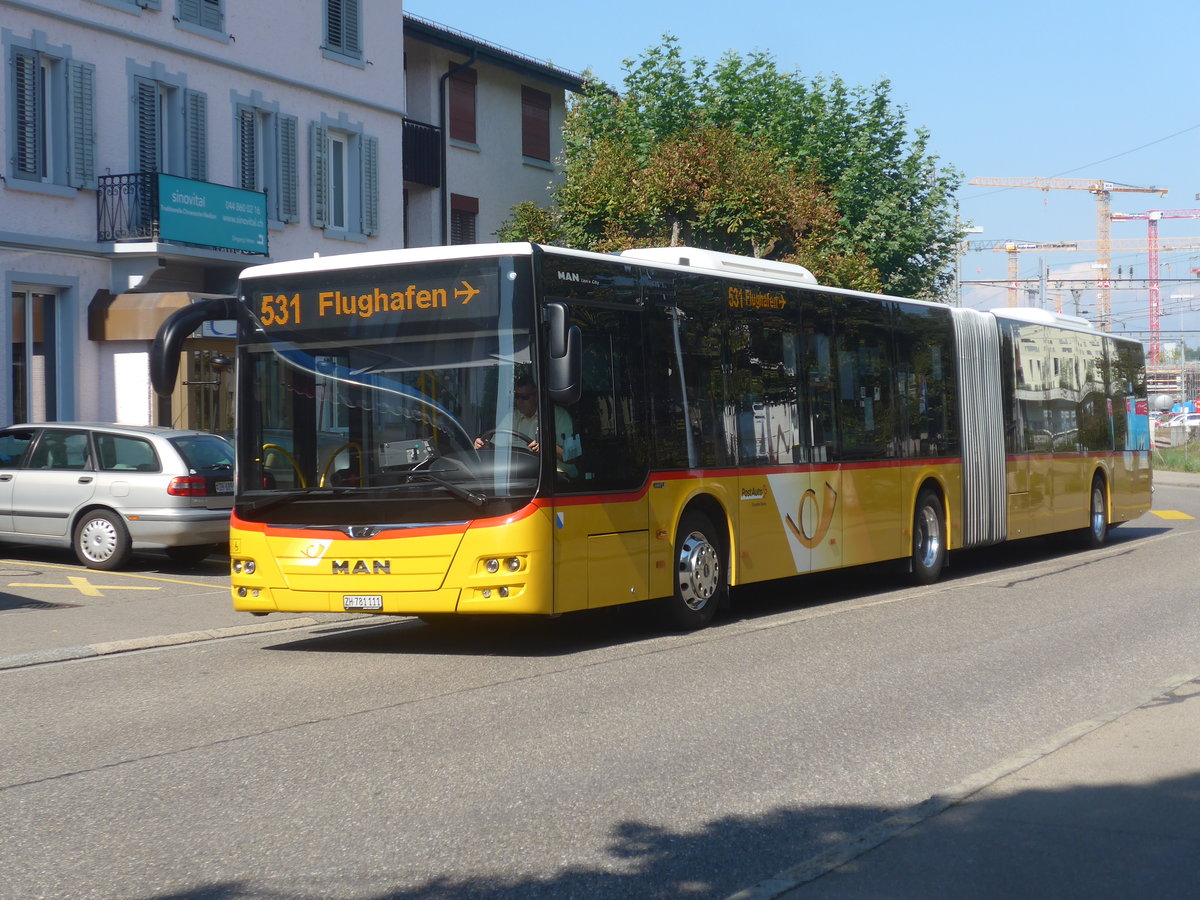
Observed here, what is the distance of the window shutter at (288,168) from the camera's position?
27.6 metres

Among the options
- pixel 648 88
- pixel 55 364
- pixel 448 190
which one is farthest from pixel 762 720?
pixel 648 88

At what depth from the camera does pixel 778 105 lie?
40.1 metres

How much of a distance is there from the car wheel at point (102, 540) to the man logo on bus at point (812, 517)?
288 inches

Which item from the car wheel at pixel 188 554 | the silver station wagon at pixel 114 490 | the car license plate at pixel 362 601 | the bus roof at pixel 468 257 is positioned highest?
the bus roof at pixel 468 257

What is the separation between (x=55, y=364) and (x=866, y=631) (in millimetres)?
15447

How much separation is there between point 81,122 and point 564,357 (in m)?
15.7

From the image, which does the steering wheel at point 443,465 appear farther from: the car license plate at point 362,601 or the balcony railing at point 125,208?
the balcony railing at point 125,208

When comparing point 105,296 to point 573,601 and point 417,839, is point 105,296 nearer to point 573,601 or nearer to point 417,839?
point 573,601

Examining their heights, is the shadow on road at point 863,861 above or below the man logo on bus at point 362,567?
below

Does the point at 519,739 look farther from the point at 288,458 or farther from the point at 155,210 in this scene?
the point at 155,210

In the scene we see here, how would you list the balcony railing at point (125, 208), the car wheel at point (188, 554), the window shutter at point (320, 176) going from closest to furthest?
the car wheel at point (188, 554)
the balcony railing at point (125, 208)
the window shutter at point (320, 176)

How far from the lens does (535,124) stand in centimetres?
3828

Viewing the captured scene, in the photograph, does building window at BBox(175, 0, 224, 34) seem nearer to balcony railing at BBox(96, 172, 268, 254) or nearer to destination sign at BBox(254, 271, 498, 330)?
balcony railing at BBox(96, 172, 268, 254)

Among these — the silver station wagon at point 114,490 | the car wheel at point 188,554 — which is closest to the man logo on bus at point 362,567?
the silver station wagon at point 114,490
